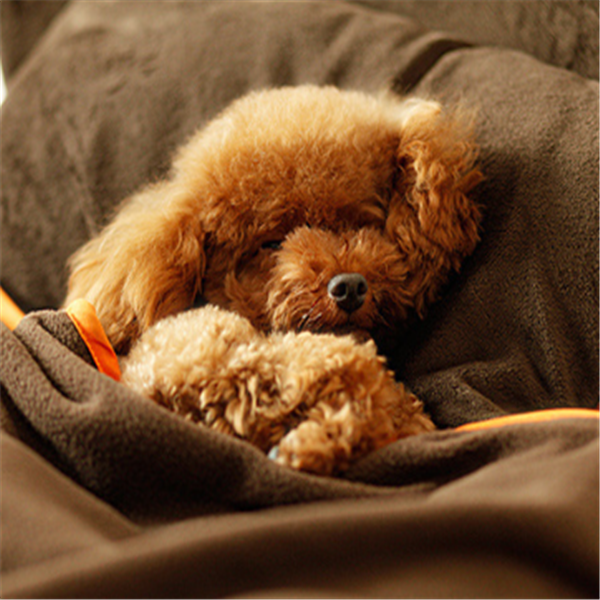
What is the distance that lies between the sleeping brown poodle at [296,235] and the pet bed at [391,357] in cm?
7

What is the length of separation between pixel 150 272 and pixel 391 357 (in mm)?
368

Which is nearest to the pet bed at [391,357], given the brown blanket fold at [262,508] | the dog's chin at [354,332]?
the brown blanket fold at [262,508]

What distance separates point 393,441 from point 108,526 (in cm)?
28

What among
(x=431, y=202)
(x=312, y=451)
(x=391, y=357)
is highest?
(x=431, y=202)

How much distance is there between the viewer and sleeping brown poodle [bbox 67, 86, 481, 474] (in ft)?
2.46

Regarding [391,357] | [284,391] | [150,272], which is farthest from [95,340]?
[391,357]

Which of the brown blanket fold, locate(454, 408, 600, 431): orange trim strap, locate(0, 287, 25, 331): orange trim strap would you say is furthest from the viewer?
locate(0, 287, 25, 331): orange trim strap

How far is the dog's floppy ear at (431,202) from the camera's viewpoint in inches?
32.7

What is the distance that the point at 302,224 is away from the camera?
826 mm

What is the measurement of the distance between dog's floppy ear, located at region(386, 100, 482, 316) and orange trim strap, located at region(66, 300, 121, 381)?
409mm

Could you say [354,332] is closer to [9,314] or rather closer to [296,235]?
[296,235]

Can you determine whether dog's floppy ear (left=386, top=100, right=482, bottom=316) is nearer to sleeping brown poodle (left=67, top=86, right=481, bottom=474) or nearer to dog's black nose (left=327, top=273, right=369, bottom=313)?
sleeping brown poodle (left=67, top=86, right=481, bottom=474)

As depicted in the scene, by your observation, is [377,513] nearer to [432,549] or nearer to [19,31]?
[432,549]

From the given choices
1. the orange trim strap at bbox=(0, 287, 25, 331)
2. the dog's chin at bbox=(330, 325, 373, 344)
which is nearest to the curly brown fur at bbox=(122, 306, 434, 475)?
the dog's chin at bbox=(330, 325, 373, 344)
